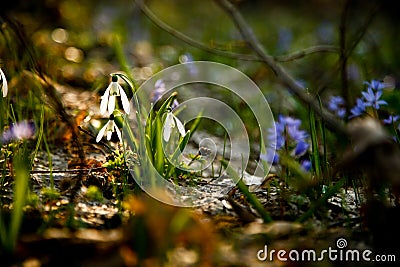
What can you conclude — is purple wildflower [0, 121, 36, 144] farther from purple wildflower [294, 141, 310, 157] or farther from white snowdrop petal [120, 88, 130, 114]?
purple wildflower [294, 141, 310, 157]

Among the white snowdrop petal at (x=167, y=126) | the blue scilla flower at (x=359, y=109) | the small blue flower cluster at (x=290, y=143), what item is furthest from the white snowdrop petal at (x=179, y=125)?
the blue scilla flower at (x=359, y=109)

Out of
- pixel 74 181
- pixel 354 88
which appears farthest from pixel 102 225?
pixel 354 88

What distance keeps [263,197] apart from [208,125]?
1.16 metres

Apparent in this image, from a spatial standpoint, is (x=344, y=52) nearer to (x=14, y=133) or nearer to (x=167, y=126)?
(x=167, y=126)

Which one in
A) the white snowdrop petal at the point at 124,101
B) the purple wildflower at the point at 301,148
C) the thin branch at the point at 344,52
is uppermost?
the thin branch at the point at 344,52

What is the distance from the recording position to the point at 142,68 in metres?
4.32

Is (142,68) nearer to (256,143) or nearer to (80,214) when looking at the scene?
(256,143)

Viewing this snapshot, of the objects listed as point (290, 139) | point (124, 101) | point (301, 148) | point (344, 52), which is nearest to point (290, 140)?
point (290, 139)

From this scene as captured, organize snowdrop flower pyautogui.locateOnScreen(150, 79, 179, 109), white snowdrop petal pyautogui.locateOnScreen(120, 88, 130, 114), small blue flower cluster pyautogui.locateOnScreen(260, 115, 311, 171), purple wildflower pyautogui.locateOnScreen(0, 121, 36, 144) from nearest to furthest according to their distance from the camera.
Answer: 1. white snowdrop petal pyautogui.locateOnScreen(120, 88, 130, 114)
2. purple wildflower pyautogui.locateOnScreen(0, 121, 36, 144)
3. small blue flower cluster pyautogui.locateOnScreen(260, 115, 311, 171)
4. snowdrop flower pyautogui.locateOnScreen(150, 79, 179, 109)

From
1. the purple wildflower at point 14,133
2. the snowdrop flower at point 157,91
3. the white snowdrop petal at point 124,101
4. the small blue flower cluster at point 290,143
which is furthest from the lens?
the snowdrop flower at point 157,91

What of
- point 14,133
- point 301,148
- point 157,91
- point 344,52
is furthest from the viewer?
point 344,52

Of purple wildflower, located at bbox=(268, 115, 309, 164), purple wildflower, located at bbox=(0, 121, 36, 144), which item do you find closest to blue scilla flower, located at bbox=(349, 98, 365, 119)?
purple wildflower, located at bbox=(268, 115, 309, 164)

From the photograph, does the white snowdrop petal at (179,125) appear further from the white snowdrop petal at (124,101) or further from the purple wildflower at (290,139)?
the purple wildflower at (290,139)

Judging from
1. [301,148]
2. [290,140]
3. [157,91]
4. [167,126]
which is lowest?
[167,126]
